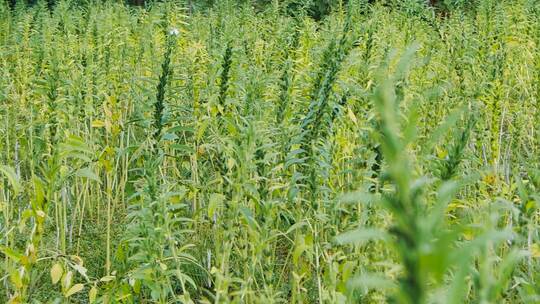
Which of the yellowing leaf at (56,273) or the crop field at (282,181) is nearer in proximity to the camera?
the crop field at (282,181)

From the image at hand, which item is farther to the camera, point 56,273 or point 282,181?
point 282,181

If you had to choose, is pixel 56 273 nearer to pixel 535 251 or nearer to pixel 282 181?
pixel 282 181

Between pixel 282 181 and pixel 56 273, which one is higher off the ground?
pixel 282 181

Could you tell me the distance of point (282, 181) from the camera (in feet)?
8.71

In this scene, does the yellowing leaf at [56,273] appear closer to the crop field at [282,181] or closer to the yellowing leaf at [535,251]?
the crop field at [282,181]

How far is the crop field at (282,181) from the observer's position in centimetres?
129

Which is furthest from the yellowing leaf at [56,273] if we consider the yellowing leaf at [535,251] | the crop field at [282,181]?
the yellowing leaf at [535,251]

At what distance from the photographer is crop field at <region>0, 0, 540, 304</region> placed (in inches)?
50.9

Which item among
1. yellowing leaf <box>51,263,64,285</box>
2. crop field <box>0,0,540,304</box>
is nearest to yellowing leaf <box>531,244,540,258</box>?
crop field <box>0,0,540,304</box>

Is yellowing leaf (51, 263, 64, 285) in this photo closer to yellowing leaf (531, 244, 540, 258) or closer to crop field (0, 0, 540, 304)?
crop field (0, 0, 540, 304)

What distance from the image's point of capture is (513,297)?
2.35 m

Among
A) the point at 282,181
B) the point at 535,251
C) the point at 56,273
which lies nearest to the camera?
the point at 535,251

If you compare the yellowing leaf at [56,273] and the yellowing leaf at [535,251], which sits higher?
the yellowing leaf at [535,251]

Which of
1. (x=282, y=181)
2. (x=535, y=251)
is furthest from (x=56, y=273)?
(x=535, y=251)
